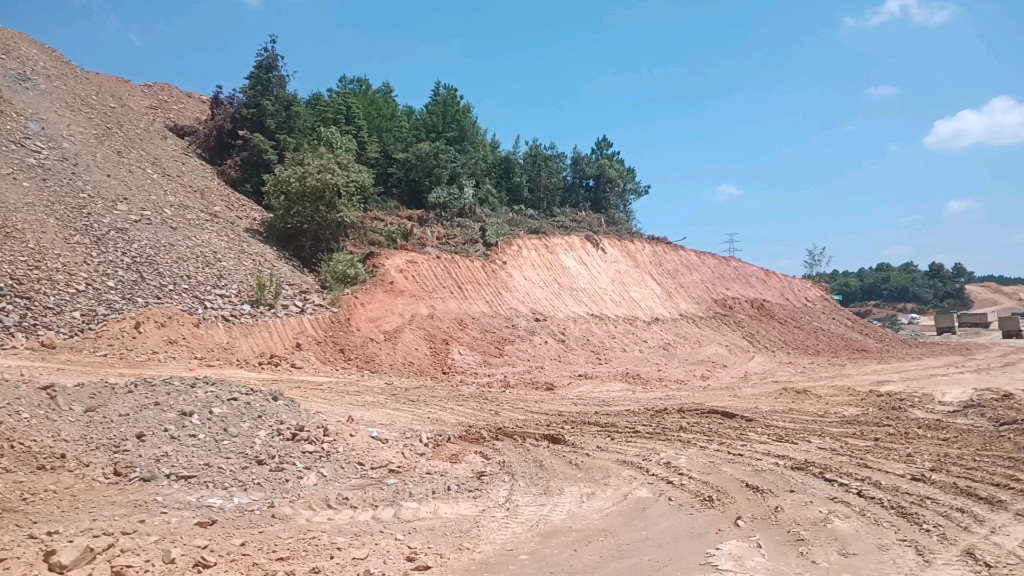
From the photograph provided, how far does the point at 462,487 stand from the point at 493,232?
49.9ft

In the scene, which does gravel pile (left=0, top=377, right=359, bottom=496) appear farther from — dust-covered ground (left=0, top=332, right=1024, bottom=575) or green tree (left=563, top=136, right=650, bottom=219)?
green tree (left=563, top=136, right=650, bottom=219)

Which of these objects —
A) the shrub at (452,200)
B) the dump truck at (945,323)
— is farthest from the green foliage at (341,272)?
the dump truck at (945,323)

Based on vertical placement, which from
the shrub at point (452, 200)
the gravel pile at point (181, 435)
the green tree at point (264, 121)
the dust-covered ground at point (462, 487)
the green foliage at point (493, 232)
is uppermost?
the green tree at point (264, 121)

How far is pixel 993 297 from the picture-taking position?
197 feet

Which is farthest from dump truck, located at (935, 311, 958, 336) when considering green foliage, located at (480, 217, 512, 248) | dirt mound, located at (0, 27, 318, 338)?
dirt mound, located at (0, 27, 318, 338)

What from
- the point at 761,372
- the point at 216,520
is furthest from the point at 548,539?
the point at 761,372

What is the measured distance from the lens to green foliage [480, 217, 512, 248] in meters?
22.7

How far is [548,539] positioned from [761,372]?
14.9m

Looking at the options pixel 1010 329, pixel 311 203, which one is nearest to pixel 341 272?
pixel 311 203

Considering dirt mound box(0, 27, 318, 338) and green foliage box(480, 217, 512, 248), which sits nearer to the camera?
dirt mound box(0, 27, 318, 338)

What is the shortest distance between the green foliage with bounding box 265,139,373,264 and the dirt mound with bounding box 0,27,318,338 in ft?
2.96

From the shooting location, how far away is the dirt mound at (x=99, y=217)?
13766mm

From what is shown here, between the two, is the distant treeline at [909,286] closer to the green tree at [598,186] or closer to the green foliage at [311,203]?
the green tree at [598,186]

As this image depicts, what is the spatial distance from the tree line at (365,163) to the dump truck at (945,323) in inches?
690
